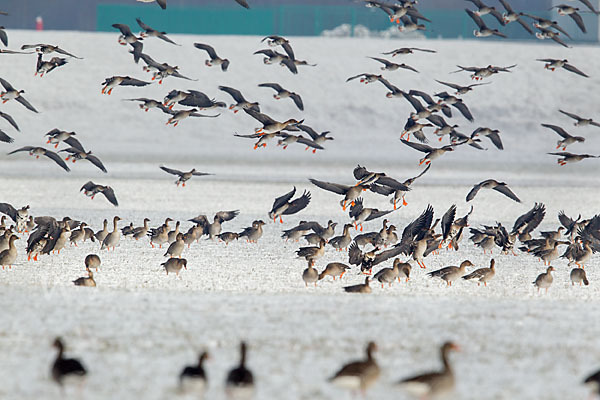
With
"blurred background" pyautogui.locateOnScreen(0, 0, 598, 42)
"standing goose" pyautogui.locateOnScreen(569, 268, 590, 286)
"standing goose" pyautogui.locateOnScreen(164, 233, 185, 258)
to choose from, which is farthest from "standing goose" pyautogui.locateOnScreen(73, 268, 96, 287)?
"blurred background" pyautogui.locateOnScreen(0, 0, 598, 42)

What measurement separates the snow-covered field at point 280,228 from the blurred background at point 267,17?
2.18 m

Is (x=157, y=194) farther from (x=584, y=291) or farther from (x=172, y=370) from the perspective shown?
(x=172, y=370)

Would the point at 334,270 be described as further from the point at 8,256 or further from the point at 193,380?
the point at 193,380

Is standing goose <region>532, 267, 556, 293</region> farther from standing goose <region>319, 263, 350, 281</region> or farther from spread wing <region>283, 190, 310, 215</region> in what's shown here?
spread wing <region>283, 190, 310, 215</region>

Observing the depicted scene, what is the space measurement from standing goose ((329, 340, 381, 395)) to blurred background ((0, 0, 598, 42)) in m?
38.4

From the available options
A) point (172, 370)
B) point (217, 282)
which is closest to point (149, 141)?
point (217, 282)

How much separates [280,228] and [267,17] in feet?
92.5

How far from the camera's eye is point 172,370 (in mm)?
7801

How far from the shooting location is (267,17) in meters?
44.8

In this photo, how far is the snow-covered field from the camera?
321 inches

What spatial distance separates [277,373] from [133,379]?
1.10m

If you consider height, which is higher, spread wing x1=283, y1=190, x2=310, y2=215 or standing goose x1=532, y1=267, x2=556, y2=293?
spread wing x1=283, y1=190, x2=310, y2=215

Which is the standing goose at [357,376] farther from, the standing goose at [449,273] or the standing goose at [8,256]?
the standing goose at [8,256]

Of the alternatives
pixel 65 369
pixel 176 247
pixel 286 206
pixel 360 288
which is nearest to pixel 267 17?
pixel 286 206
